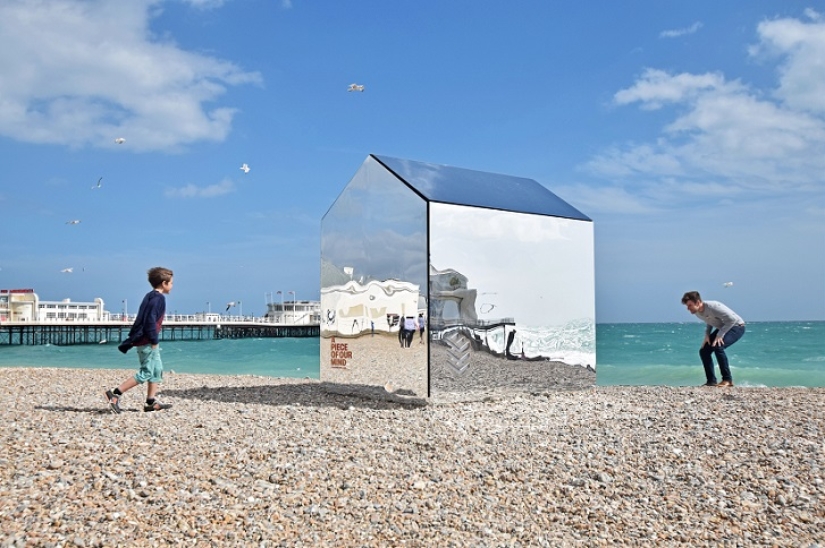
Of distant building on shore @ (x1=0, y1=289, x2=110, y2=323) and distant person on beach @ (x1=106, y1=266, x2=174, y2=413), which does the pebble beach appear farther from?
distant building on shore @ (x1=0, y1=289, x2=110, y2=323)

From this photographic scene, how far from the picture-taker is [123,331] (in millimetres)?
74188

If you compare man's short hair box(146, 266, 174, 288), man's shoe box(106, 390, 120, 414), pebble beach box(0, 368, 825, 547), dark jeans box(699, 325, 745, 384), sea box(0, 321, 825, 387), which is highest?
man's short hair box(146, 266, 174, 288)

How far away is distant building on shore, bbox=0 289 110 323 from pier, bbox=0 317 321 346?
1.30 meters

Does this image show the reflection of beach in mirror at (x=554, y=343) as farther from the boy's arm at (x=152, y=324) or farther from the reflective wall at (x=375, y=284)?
the boy's arm at (x=152, y=324)

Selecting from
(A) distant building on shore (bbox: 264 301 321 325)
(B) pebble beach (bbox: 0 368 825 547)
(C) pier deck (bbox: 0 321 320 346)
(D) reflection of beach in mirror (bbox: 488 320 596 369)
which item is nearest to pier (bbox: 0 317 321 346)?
(C) pier deck (bbox: 0 321 320 346)

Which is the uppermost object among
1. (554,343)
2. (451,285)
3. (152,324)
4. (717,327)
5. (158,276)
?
(158,276)

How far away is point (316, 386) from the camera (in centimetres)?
1055

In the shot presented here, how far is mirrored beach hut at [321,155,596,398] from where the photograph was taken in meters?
7.77

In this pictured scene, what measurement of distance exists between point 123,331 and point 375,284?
239 ft

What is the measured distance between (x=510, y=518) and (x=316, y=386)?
651 centimetres

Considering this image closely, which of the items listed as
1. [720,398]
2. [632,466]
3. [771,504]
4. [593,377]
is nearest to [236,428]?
[632,466]

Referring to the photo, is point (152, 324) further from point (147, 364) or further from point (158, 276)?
point (158, 276)

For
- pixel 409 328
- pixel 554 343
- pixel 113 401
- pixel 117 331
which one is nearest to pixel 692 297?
pixel 554 343

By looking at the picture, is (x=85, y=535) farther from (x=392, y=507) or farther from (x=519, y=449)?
(x=519, y=449)
